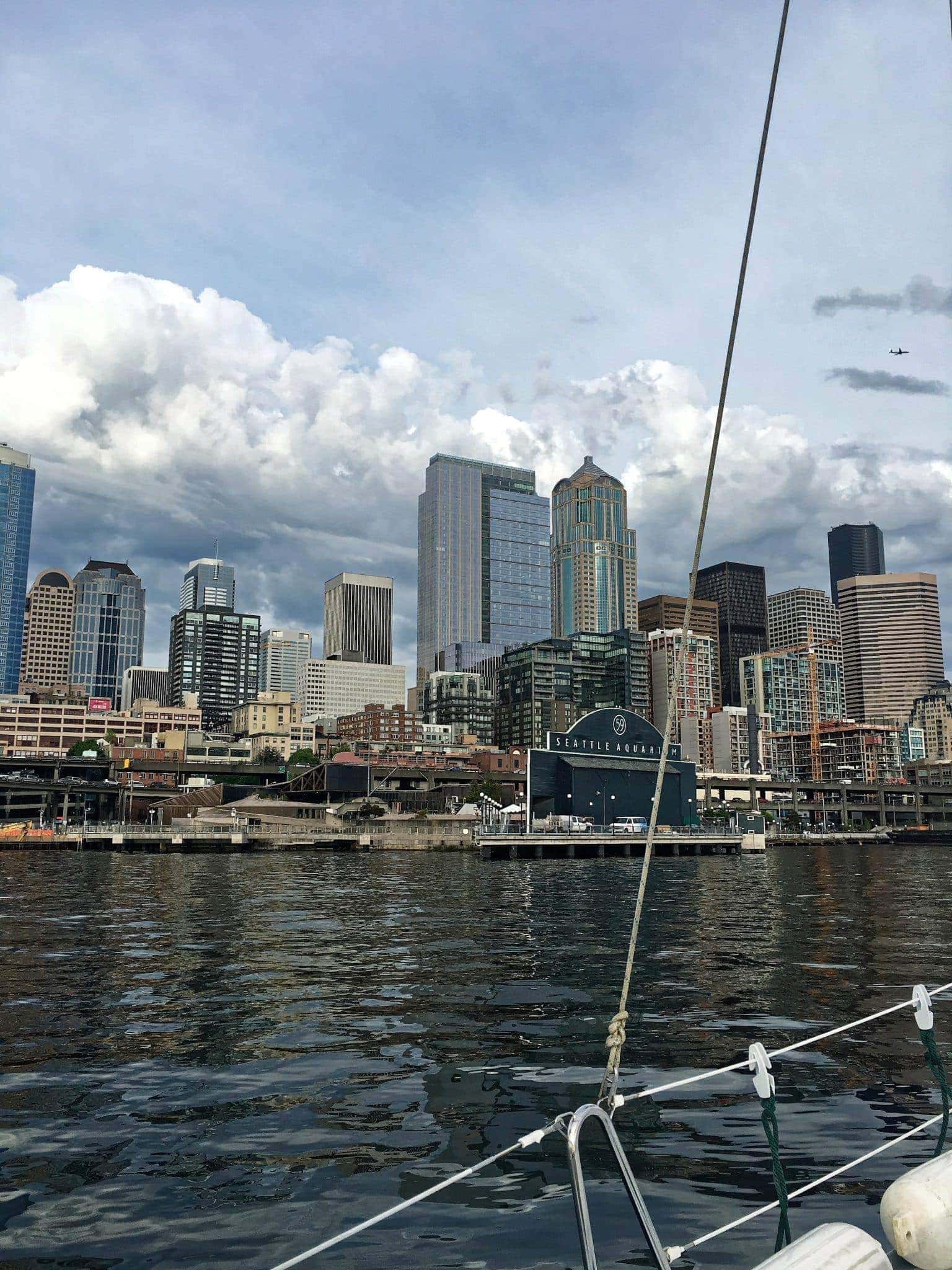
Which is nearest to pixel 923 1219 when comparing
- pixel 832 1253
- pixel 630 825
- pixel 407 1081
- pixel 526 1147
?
pixel 832 1253

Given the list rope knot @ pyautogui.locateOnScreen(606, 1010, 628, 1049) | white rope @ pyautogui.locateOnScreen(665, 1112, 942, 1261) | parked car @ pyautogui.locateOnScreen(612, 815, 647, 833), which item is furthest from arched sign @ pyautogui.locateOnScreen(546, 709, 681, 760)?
rope knot @ pyautogui.locateOnScreen(606, 1010, 628, 1049)

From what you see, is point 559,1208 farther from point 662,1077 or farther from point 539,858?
point 539,858

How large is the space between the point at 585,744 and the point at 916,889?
3201 inches

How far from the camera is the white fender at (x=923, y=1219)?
765 centimetres

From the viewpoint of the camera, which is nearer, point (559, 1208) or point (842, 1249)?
point (842, 1249)

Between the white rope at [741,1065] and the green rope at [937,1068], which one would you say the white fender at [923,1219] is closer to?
the white rope at [741,1065]

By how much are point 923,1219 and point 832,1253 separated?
1.64 meters

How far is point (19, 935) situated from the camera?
122ft

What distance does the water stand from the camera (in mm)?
11375

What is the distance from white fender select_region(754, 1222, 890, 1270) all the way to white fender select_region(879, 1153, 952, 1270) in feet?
3.80

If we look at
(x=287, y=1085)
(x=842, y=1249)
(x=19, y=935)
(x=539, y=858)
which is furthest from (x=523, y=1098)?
(x=539, y=858)

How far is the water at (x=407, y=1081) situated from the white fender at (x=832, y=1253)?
422cm

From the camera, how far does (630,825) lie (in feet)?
458

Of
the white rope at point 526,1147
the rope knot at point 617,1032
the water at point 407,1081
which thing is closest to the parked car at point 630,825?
the water at point 407,1081
